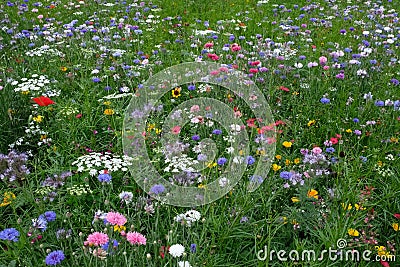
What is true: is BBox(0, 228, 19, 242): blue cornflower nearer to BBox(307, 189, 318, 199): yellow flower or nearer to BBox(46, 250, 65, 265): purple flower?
BBox(46, 250, 65, 265): purple flower

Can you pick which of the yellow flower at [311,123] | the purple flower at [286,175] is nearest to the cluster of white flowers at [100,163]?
the purple flower at [286,175]

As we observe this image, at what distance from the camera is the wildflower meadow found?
2090 mm

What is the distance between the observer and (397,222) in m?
2.39

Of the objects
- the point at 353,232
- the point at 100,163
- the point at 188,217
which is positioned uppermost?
the point at 100,163

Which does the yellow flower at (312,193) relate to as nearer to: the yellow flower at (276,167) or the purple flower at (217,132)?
the yellow flower at (276,167)

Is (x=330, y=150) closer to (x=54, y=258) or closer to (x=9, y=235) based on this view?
(x=54, y=258)

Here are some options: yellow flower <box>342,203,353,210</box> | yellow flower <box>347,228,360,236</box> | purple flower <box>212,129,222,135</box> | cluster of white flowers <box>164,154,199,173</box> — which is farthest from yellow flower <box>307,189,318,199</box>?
purple flower <box>212,129,222,135</box>

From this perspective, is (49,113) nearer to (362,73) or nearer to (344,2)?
(362,73)

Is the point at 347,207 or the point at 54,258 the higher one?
the point at 54,258

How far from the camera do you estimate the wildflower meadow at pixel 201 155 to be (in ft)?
6.86

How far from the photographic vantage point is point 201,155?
2.47m

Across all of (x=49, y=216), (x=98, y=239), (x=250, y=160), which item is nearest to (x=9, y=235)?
(x=49, y=216)

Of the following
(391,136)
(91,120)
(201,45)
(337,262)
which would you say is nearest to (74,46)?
(201,45)

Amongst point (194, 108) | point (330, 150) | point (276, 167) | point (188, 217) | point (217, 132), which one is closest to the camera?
point (188, 217)
